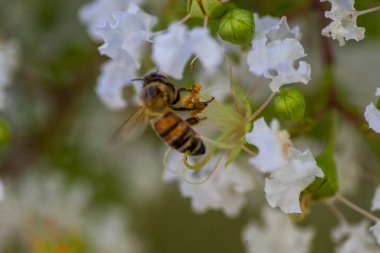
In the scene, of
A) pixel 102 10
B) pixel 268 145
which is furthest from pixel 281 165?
pixel 102 10

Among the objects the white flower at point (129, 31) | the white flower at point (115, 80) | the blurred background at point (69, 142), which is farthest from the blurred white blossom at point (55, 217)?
the white flower at point (129, 31)

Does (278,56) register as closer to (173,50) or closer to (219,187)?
(173,50)

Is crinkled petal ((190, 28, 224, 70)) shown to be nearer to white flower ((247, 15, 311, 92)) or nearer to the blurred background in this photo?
white flower ((247, 15, 311, 92))

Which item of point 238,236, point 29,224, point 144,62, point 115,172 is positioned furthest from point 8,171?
point 238,236

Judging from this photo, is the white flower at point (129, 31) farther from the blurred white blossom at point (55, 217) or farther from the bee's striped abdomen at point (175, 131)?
the blurred white blossom at point (55, 217)

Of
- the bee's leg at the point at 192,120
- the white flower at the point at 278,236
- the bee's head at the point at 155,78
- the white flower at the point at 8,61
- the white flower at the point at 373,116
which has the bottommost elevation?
the white flower at the point at 278,236

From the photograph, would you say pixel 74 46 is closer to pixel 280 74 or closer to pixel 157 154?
pixel 157 154

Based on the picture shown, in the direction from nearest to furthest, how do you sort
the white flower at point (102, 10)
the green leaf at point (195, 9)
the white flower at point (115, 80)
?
1. the green leaf at point (195, 9)
2. the white flower at point (115, 80)
3. the white flower at point (102, 10)
